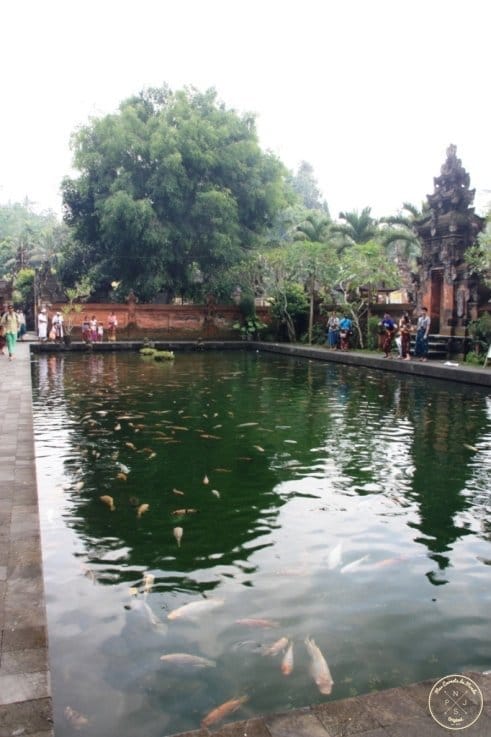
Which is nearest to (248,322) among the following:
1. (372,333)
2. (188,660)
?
(372,333)

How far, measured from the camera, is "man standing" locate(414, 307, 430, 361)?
19.9 metres

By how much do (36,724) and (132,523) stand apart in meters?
2.99

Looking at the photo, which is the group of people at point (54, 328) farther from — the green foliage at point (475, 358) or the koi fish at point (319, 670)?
the koi fish at point (319, 670)

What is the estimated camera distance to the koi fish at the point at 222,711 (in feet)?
9.34

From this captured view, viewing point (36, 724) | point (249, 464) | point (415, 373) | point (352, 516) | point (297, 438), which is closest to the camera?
point (36, 724)

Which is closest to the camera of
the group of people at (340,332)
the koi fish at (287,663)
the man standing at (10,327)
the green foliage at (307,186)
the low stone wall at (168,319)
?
the koi fish at (287,663)

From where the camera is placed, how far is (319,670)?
3.24 meters

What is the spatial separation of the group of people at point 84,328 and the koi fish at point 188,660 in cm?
2492

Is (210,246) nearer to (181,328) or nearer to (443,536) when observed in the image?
(181,328)

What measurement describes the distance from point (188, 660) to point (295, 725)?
101 cm

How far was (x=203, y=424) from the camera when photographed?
31.7ft

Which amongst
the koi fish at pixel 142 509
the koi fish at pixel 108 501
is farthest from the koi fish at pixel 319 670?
the koi fish at pixel 108 501

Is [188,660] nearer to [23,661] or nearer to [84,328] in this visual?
[23,661]

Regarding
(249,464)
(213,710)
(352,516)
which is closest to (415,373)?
(249,464)
